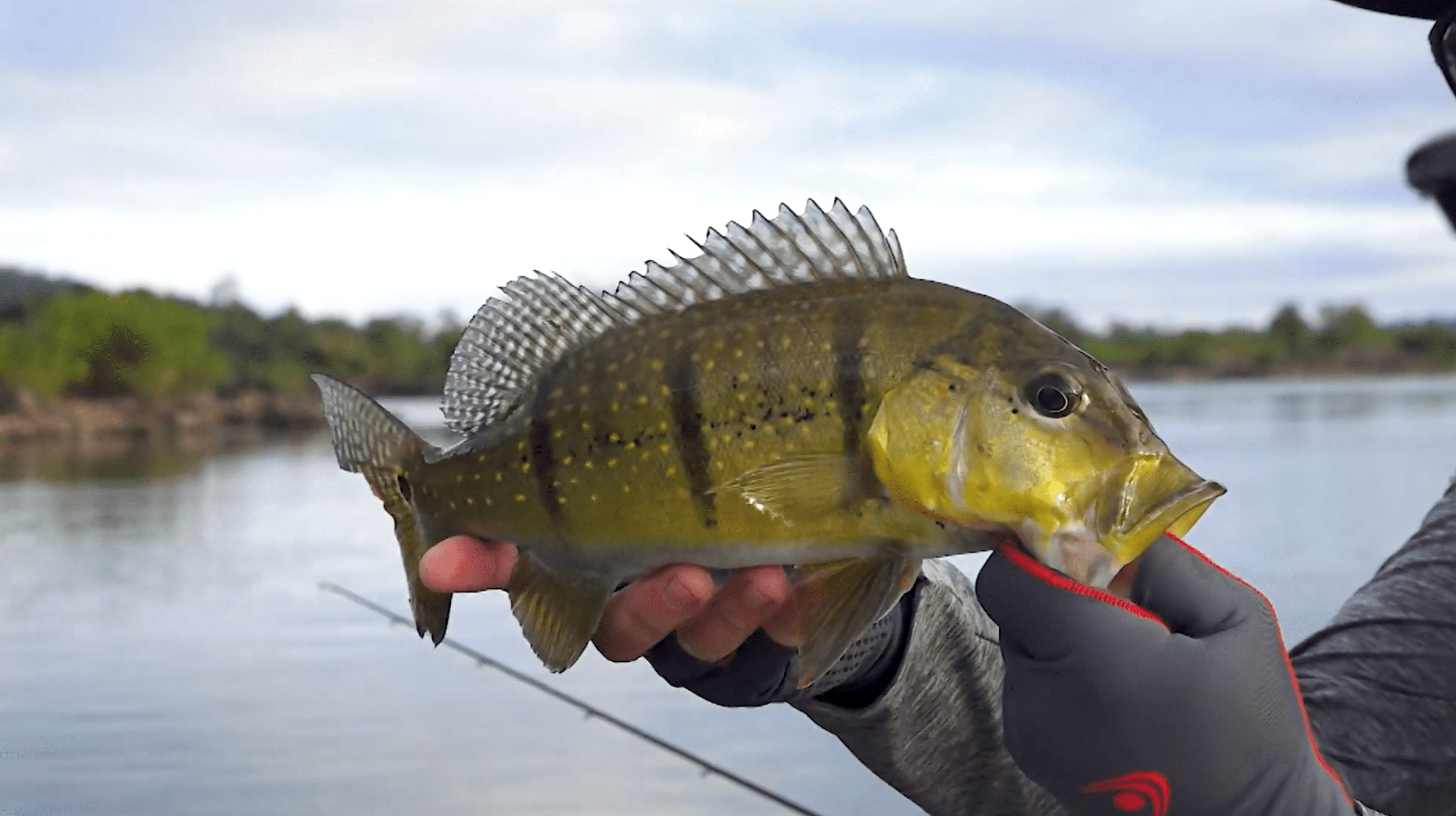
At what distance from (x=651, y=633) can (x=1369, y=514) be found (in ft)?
56.0

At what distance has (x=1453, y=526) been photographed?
3654mm

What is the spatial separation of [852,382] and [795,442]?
5.1 inches

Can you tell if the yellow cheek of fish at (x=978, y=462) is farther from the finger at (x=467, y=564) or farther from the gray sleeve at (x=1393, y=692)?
the gray sleeve at (x=1393, y=692)

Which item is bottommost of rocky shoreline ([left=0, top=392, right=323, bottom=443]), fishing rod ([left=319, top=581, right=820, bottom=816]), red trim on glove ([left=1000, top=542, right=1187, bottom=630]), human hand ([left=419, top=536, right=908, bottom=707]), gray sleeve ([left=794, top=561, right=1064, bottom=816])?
rocky shoreline ([left=0, top=392, right=323, bottom=443])

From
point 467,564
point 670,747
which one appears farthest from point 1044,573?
point 670,747

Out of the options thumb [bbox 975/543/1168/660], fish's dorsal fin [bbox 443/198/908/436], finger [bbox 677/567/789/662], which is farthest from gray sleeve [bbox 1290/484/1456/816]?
fish's dorsal fin [bbox 443/198/908/436]

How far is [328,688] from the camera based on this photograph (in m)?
8.52

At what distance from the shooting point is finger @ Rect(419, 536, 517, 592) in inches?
93.7

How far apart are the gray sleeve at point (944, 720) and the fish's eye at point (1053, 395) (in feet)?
3.54

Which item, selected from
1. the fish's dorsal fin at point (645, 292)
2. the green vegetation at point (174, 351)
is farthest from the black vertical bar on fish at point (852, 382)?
the green vegetation at point (174, 351)

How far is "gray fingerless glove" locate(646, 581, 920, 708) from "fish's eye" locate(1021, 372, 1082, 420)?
799mm

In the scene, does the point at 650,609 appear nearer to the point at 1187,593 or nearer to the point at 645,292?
the point at 645,292

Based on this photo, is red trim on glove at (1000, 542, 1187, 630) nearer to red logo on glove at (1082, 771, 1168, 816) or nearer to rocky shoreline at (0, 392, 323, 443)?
red logo on glove at (1082, 771, 1168, 816)

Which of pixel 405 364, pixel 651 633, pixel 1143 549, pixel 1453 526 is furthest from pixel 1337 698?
pixel 405 364
